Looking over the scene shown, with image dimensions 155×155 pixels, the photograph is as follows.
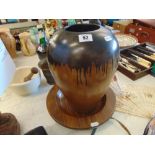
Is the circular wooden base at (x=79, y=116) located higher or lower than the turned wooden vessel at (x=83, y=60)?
lower

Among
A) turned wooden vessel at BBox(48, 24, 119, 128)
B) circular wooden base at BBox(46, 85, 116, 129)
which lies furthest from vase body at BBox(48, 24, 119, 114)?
circular wooden base at BBox(46, 85, 116, 129)

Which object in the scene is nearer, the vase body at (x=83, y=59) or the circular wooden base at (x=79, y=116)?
the vase body at (x=83, y=59)

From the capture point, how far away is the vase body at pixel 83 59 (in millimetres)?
369

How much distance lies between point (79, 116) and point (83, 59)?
21 cm

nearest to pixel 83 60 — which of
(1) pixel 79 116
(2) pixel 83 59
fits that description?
(2) pixel 83 59

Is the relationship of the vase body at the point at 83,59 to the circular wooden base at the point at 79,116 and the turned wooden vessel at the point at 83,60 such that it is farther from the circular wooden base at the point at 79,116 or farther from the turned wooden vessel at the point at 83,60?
the circular wooden base at the point at 79,116

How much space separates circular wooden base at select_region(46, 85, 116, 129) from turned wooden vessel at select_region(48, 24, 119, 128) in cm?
9

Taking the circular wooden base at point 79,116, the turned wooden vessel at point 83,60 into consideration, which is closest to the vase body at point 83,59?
the turned wooden vessel at point 83,60

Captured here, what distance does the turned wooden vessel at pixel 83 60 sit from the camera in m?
0.37
